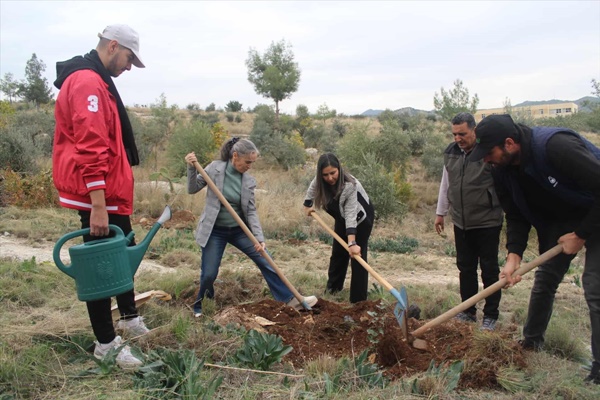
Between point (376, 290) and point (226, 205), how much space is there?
6.15 ft

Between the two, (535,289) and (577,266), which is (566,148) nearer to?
(535,289)

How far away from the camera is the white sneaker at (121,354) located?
9.52ft

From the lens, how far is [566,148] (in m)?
2.80

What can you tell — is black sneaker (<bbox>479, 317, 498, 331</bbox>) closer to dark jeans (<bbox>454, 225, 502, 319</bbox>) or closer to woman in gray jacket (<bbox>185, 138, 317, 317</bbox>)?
dark jeans (<bbox>454, 225, 502, 319</bbox>)

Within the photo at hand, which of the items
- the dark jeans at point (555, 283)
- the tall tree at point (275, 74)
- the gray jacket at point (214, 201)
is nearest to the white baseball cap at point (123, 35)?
the gray jacket at point (214, 201)

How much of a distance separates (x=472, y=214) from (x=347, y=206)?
1089 millimetres

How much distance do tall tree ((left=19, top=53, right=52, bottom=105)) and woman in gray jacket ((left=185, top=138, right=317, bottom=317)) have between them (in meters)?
34.5

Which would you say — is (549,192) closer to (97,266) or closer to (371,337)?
(371,337)

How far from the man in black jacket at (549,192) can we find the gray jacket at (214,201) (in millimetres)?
2049

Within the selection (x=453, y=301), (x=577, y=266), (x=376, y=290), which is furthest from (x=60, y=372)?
(x=577, y=266)

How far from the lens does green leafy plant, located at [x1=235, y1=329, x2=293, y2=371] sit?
3031 mm

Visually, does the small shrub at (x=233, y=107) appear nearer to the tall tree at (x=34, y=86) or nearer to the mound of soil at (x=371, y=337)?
the tall tree at (x=34, y=86)

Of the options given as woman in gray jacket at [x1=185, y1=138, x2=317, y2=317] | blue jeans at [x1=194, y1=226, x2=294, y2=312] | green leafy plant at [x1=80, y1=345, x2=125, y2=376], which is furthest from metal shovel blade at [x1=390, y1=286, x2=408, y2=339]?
green leafy plant at [x1=80, y1=345, x2=125, y2=376]

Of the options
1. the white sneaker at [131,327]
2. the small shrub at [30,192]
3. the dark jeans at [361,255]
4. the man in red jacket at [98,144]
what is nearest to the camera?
the man in red jacket at [98,144]
